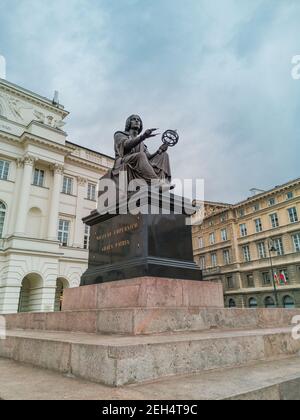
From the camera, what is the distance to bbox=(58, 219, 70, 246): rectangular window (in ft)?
86.4

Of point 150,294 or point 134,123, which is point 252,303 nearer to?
point 134,123

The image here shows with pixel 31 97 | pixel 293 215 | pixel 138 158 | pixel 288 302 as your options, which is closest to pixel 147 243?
pixel 138 158

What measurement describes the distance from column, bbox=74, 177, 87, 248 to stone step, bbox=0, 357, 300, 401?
24.5 m

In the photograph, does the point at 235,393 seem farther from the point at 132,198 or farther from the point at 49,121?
the point at 49,121

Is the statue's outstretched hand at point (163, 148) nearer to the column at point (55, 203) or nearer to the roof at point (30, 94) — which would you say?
the column at point (55, 203)

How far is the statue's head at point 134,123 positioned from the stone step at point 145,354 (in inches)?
224

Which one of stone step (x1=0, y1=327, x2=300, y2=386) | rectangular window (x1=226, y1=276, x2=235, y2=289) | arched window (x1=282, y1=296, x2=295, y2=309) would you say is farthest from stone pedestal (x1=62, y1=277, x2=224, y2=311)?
rectangular window (x1=226, y1=276, x2=235, y2=289)

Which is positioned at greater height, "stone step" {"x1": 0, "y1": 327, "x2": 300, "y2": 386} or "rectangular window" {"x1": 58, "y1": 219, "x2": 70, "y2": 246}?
"rectangular window" {"x1": 58, "y1": 219, "x2": 70, "y2": 246}

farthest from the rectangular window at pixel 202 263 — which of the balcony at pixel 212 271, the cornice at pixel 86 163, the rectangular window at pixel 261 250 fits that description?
the cornice at pixel 86 163

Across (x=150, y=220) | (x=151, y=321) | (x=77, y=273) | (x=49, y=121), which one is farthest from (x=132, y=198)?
(x=49, y=121)

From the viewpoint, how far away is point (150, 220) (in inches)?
209

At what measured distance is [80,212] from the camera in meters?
27.5

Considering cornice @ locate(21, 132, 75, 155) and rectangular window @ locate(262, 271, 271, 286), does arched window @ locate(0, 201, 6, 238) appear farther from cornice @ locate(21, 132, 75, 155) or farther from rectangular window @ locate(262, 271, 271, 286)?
rectangular window @ locate(262, 271, 271, 286)

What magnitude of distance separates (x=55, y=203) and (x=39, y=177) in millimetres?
3272
